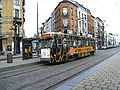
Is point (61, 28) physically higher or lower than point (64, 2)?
lower

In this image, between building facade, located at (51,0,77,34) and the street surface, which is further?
building facade, located at (51,0,77,34)

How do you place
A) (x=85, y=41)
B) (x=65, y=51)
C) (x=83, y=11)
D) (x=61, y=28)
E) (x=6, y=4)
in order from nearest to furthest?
(x=65, y=51) → (x=85, y=41) → (x=6, y=4) → (x=61, y=28) → (x=83, y=11)

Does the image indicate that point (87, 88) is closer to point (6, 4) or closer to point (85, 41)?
point (85, 41)

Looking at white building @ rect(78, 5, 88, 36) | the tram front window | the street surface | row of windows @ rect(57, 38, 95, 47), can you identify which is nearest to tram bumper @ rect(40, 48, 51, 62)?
the tram front window

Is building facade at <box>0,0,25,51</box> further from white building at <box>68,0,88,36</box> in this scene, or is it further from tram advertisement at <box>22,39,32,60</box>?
white building at <box>68,0,88,36</box>

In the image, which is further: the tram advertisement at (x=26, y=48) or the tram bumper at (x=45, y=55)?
the tram advertisement at (x=26, y=48)

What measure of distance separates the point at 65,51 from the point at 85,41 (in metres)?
6.99

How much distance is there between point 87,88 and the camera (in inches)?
247

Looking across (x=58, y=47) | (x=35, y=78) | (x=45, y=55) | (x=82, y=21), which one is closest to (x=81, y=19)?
(x=82, y=21)

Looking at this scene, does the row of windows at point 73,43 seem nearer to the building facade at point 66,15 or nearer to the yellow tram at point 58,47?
the yellow tram at point 58,47

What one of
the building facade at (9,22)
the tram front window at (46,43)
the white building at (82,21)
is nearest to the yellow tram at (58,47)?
the tram front window at (46,43)

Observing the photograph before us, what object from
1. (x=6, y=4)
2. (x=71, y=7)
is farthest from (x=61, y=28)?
(x=6, y=4)

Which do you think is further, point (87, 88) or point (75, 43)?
point (75, 43)

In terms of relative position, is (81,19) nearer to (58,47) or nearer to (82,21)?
(82,21)
